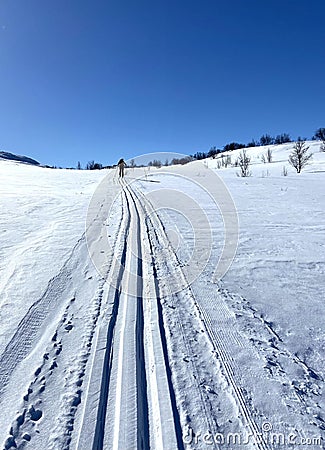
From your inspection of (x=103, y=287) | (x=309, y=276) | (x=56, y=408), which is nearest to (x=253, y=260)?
(x=309, y=276)

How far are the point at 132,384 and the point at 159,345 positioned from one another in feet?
1.57

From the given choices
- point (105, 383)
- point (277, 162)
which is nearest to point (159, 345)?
point (105, 383)

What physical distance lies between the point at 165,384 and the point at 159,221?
519cm

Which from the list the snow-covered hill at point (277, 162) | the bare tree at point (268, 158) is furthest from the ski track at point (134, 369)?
the bare tree at point (268, 158)

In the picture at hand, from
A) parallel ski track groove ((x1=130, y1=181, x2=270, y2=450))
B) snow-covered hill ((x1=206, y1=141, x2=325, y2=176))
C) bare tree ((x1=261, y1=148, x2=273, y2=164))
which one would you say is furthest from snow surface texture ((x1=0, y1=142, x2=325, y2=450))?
bare tree ((x1=261, y1=148, x2=273, y2=164))

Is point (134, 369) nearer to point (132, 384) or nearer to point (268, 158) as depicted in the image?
point (132, 384)

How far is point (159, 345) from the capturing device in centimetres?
238

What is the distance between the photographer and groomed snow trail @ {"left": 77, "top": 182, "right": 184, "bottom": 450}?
1.60 meters

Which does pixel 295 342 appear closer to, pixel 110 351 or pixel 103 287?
pixel 110 351

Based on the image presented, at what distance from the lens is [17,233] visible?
5.91m

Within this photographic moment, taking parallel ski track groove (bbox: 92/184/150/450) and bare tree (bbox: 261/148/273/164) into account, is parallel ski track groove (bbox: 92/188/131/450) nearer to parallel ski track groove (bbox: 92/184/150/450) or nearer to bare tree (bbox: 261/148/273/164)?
parallel ski track groove (bbox: 92/184/150/450)

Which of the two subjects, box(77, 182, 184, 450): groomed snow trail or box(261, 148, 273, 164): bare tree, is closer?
box(77, 182, 184, 450): groomed snow trail

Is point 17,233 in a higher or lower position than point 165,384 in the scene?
higher

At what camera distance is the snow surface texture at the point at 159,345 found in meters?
1.66
